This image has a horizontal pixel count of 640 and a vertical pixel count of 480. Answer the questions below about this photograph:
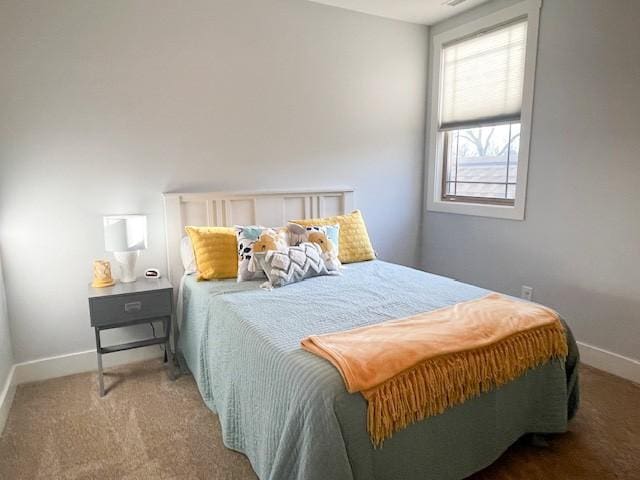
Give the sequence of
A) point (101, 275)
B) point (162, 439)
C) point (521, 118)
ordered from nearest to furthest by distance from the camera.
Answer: point (162, 439)
point (101, 275)
point (521, 118)

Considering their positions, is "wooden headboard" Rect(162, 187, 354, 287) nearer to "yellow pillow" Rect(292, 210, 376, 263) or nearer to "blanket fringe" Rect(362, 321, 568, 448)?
"yellow pillow" Rect(292, 210, 376, 263)

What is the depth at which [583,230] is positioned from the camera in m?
2.69

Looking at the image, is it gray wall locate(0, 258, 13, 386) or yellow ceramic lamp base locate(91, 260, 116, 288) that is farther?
yellow ceramic lamp base locate(91, 260, 116, 288)

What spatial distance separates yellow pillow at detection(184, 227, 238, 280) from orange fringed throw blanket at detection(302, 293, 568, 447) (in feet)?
3.68

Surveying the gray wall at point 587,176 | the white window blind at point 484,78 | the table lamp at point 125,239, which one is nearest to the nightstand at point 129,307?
the table lamp at point 125,239

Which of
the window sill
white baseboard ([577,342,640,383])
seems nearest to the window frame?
the window sill

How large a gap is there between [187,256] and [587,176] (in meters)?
2.63

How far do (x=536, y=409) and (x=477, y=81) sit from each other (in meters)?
2.52

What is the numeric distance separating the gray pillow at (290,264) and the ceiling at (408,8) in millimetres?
1942

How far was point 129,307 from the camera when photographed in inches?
95.2

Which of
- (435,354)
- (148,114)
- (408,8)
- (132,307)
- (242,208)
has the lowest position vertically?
(132,307)

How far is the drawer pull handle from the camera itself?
94.9 inches

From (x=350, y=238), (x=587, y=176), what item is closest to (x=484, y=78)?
(x=587, y=176)

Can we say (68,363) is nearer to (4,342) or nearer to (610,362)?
(4,342)
